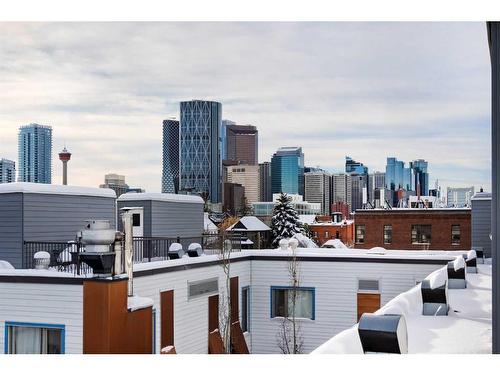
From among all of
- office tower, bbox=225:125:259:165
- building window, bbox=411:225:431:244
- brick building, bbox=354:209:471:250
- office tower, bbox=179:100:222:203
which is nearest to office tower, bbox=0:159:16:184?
brick building, bbox=354:209:471:250

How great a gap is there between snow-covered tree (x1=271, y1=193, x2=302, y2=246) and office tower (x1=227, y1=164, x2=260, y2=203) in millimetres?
10657

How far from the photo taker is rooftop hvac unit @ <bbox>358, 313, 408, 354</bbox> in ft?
11.1

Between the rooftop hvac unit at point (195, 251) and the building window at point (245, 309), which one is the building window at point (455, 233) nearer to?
the building window at point (245, 309)

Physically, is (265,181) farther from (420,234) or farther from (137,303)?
(137,303)

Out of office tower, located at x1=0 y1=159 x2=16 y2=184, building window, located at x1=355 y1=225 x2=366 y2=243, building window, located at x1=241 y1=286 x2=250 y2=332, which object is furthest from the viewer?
building window, located at x1=355 y1=225 x2=366 y2=243

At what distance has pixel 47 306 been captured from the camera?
7828 mm

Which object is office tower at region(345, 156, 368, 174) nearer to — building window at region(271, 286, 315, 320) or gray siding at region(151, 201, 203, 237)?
gray siding at region(151, 201, 203, 237)

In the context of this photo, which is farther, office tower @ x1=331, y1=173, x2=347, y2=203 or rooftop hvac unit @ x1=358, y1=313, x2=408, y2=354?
office tower @ x1=331, y1=173, x2=347, y2=203

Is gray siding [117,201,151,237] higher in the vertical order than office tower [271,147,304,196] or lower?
lower

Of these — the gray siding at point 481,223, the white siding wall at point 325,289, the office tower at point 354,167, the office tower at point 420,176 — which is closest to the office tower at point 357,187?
the office tower at point 354,167

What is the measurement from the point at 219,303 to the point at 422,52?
1835 centimetres
